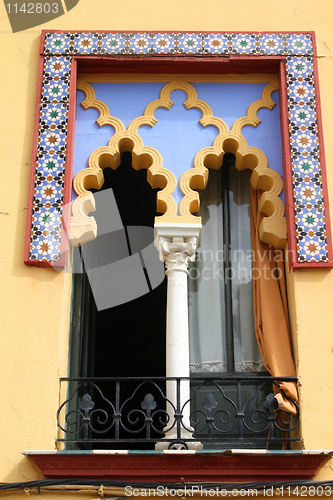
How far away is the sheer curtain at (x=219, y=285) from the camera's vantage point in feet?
22.9

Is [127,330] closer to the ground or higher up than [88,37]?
closer to the ground

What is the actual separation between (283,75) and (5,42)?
94.3 inches

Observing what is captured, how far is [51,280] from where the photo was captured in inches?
257

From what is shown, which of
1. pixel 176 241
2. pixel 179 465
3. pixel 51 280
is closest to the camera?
pixel 179 465

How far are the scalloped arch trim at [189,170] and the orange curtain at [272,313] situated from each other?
0.15m

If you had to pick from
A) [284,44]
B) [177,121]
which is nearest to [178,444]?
[177,121]

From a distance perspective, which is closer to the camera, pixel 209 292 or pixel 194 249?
pixel 194 249

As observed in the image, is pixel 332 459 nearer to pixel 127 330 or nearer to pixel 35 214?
pixel 35 214

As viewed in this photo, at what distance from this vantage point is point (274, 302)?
6859 millimetres

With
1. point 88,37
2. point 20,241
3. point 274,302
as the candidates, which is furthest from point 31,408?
point 88,37

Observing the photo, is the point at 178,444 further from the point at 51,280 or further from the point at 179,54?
the point at 179,54

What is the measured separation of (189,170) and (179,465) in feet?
A: 7.74

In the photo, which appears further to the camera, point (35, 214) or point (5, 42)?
point (5, 42)

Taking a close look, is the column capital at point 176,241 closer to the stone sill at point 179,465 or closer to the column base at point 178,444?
the column base at point 178,444
